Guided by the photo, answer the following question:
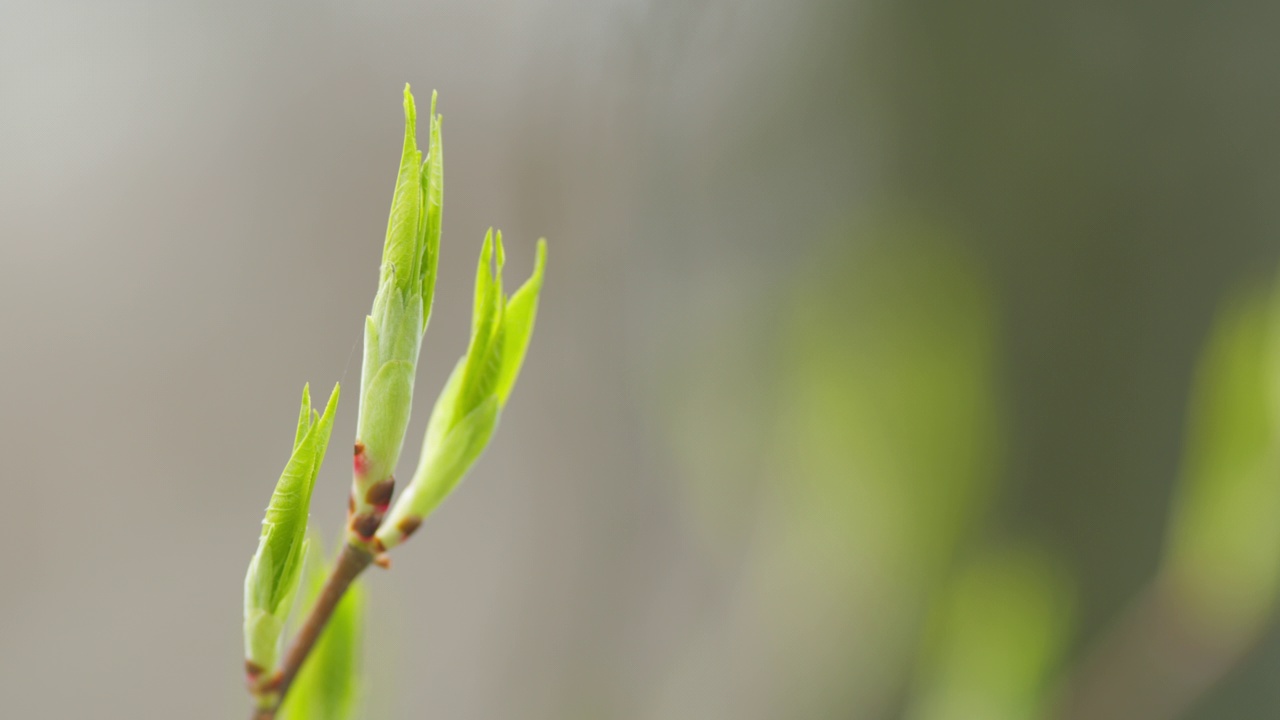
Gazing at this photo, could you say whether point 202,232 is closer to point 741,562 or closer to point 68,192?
point 68,192

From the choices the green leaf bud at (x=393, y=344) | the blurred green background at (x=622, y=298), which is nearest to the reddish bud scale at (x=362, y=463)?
the green leaf bud at (x=393, y=344)

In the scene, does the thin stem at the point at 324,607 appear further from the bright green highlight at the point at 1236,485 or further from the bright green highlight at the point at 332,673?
the bright green highlight at the point at 1236,485

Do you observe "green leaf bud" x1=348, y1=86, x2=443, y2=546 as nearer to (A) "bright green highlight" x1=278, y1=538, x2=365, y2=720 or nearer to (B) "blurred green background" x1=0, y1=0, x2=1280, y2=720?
(A) "bright green highlight" x1=278, y1=538, x2=365, y2=720

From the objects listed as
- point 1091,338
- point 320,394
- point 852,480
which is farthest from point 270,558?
point 1091,338

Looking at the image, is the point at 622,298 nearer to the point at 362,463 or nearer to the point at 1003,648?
the point at 1003,648

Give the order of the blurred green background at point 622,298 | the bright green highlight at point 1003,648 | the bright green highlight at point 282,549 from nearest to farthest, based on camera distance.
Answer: the bright green highlight at point 282,549
the bright green highlight at point 1003,648
the blurred green background at point 622,298
